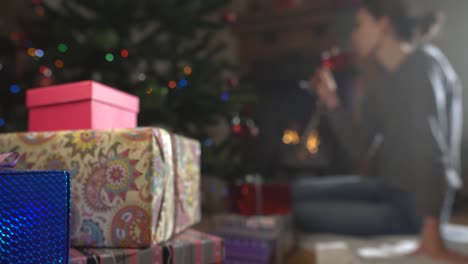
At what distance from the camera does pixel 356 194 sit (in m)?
2.10

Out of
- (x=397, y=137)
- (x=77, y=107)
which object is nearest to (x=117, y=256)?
(x=77, y=107)

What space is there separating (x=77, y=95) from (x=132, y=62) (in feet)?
2.09

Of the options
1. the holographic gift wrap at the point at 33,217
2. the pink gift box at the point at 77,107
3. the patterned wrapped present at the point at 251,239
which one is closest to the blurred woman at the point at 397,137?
the patterned wrapped present at the point at 251,239

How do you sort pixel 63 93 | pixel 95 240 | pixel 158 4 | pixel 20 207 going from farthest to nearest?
1. pixel 158 4
2. pixel 63 93
3. pixel 95 240
4. pixel 20 207

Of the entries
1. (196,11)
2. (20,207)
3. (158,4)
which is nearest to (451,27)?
(196,11)

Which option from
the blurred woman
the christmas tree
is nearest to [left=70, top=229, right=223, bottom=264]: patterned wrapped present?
the christmas tree

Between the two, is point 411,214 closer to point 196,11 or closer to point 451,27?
point 451,27

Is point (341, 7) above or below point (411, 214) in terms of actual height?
above

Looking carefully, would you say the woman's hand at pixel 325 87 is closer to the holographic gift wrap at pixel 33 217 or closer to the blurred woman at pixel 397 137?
the blurred woman at pixel 397 137

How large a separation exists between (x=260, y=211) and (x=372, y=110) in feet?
3.27

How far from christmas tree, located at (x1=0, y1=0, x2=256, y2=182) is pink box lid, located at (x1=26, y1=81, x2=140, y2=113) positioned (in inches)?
16.4

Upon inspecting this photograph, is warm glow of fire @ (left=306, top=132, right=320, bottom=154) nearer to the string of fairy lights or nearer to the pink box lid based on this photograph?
the string of fairy lights

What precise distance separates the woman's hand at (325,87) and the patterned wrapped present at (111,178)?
5.42ft

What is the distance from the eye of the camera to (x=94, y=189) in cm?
69
